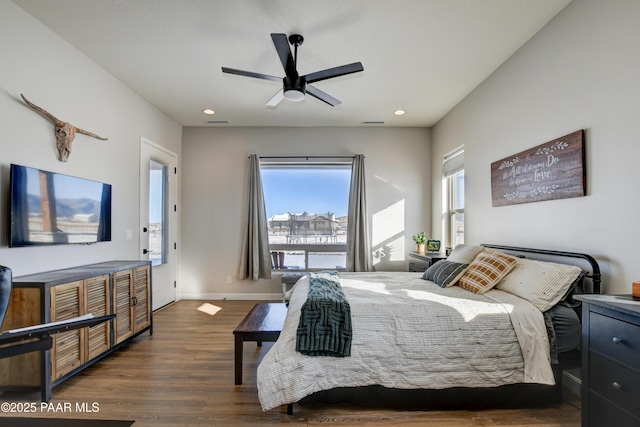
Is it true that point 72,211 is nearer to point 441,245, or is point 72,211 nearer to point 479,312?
point 479,312

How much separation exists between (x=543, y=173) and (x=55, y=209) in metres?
4.23

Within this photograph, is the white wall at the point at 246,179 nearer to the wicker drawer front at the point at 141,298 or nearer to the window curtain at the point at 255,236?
the window curtain at the point at 255,236

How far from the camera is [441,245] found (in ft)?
15.4

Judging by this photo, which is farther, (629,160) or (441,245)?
(441,245)

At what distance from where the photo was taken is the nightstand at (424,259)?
13.1 feet

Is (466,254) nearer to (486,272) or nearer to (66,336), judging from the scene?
(486,272)

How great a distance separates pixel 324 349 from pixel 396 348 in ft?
1.59

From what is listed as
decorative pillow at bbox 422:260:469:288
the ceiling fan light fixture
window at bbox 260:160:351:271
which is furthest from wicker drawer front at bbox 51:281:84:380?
decorative pillow at bbox 422:260:469:288

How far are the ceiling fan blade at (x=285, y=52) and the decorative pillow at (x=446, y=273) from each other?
2252mm

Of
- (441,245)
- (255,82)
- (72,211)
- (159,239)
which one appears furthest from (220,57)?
(441,245)

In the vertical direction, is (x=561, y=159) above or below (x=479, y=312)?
above

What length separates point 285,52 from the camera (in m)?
2.29

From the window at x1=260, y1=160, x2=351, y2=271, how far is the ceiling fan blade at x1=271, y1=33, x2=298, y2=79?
2635mm

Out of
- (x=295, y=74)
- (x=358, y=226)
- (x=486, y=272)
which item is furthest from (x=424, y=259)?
(x=295, y=74)
